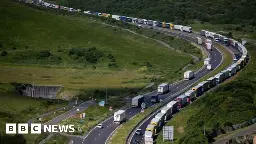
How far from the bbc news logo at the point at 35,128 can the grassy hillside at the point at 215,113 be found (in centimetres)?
1804

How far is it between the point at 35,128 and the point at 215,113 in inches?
1295

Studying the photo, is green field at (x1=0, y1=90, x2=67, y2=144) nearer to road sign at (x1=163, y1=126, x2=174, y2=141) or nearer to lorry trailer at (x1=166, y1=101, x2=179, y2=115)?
road sign at (x1=163, y1=126, x2=174, y2=141)

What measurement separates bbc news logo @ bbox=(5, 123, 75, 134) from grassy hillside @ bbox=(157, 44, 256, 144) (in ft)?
59.2

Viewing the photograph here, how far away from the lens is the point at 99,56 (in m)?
190

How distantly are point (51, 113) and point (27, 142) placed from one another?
74.2 ft

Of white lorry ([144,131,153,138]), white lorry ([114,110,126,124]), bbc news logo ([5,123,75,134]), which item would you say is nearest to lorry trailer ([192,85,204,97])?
white lorry ([114,110,126,124])

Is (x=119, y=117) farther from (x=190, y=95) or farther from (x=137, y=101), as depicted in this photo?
(x=190, y=95)

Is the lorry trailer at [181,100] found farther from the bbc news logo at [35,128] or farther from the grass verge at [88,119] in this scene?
the bbc news logo at [35,128]

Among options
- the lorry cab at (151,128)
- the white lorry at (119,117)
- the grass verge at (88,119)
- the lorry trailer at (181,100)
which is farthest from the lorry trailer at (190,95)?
the lorry cab at (151,128)

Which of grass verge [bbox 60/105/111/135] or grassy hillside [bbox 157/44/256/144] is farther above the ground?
grassy hillside [bbox 157/44/256/144]

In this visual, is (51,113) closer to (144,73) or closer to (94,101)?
(94,101)

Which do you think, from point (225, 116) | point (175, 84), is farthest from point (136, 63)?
point (225, 116)

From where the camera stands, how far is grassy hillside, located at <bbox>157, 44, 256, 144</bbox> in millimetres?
92450

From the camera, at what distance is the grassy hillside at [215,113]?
9245 centimetres
